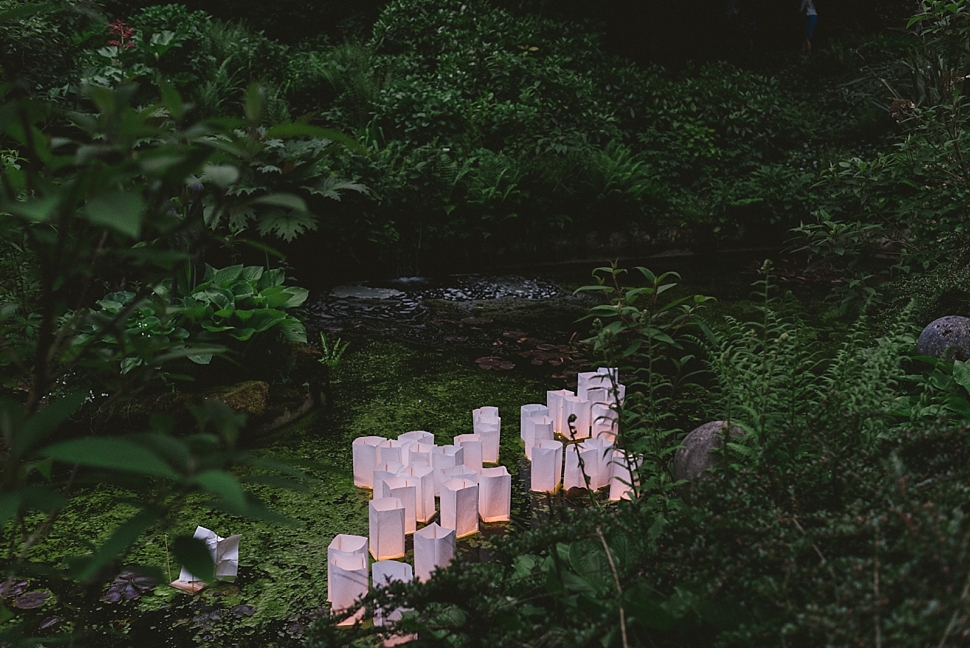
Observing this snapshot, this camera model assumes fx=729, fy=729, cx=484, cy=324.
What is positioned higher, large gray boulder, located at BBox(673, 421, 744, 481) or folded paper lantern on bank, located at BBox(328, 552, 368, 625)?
large gray boulder, located at BBox(673, 421, 744, 481)

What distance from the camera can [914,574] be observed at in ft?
3.30

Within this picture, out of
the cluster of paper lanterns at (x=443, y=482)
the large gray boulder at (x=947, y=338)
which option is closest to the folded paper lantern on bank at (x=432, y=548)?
the cluster of paper lanterns at (x=443, y=482)

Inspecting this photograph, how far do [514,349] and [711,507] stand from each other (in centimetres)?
358

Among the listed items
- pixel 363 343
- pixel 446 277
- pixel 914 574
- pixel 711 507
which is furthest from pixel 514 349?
pixel 914 574

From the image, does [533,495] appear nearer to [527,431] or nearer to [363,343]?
[527,431]

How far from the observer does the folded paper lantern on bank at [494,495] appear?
2.85 meters

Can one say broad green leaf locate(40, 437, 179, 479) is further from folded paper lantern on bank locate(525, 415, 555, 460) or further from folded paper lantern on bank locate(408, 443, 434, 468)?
folded paper lantern on bank locate(525, 415, 555, 460)

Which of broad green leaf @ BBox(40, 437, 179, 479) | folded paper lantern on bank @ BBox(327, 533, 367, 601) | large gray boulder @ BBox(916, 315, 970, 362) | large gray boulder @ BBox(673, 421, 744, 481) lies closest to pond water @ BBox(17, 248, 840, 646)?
folded paper lantern on bank @ BBox(327, 533, 367, 601)

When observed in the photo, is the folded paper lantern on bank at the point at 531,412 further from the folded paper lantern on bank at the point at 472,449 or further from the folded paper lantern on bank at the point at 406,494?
the folded paper lantern on bank at the point at 406,494

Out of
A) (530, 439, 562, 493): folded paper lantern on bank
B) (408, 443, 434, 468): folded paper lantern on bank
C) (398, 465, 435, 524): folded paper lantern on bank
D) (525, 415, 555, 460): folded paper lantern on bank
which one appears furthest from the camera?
(525, 415, 555, 460): folded paper lantern on bank

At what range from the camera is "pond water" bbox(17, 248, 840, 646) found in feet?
7.32

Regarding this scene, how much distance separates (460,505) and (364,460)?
55 cm

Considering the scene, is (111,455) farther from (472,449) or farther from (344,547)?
(472,449)

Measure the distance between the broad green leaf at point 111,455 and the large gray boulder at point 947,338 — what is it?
3.54 m
